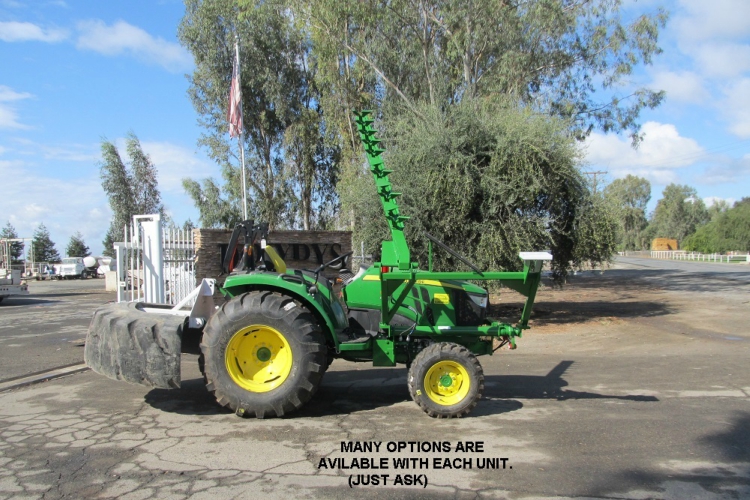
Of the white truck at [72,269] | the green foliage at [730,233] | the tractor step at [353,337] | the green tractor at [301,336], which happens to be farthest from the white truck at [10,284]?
the green foliage at [730,233]

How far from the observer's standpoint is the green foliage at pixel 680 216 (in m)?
115

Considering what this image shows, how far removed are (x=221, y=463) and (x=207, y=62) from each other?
28951 millimetres

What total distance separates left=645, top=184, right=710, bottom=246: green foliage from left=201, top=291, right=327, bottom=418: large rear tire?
403ft

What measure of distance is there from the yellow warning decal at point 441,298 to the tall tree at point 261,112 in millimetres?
25138

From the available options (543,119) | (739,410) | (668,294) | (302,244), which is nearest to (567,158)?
(543,119)

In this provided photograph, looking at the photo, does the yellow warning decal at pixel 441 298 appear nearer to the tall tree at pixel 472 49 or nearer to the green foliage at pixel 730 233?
the tall tree at pixel 472 49

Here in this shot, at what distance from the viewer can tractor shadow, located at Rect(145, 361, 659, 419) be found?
20.1 feet

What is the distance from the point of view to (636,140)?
2398 cm

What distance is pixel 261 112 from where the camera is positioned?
31578 millimetres

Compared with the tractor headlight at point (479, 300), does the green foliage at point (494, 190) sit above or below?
above

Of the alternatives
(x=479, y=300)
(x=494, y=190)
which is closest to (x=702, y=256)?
(x=494, y=190)

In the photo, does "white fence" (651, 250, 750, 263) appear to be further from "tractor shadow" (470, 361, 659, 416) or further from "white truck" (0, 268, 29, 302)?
"white truck" (0, 268, 29, 302)

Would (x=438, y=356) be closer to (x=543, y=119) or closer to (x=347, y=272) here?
(x=347, y=272)

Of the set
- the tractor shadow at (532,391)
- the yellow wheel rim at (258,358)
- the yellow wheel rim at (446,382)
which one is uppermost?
the yellow wheel rim at (258,358)
